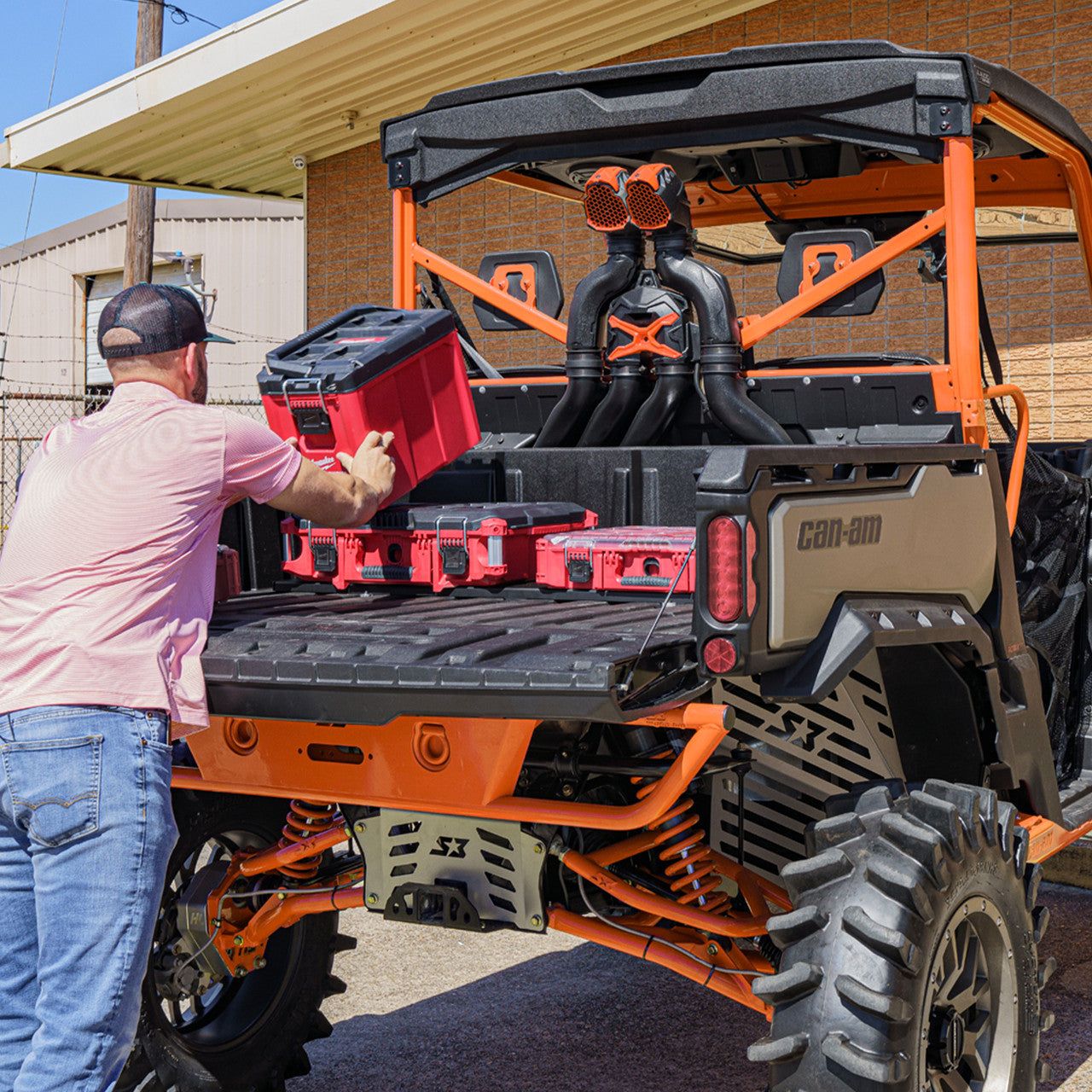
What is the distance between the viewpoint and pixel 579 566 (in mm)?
3887

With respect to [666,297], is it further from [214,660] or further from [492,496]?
[214,660]

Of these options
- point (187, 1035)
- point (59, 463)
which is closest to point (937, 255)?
point (59, 463)

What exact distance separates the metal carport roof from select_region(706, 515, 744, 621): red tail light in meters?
7.52

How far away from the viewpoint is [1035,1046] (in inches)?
144

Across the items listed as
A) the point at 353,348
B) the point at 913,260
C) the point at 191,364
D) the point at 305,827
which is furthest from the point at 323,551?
the point at 913,260

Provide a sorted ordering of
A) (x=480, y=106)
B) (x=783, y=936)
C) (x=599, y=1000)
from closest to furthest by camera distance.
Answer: (x=783, y=936)
(x=480, y=106)
(x=599, y=1000)

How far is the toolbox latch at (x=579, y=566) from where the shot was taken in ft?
12.7

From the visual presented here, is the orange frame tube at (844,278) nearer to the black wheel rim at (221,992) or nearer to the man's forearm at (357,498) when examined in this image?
the man's forearm at (357,498)

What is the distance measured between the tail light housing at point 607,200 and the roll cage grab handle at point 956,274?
47 cm

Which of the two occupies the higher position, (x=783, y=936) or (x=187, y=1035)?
(x=783, y=936)

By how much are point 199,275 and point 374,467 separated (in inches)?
854

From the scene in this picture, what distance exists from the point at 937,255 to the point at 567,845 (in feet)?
6.71

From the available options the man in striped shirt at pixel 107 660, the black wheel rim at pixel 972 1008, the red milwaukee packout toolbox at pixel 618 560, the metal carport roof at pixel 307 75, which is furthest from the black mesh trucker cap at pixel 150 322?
the metal carport roof at pixel 307 75

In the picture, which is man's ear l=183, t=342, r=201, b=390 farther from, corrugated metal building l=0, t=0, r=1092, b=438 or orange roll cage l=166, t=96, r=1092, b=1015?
corrugated metal building l=0, t=0, r=1092, b=438
